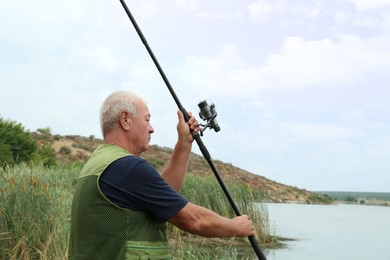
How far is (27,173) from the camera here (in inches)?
345

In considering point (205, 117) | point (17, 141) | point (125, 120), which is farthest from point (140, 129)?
point (17, 141)

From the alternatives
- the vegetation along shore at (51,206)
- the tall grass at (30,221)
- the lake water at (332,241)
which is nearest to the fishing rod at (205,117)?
the vegetation along shore at (51,206)

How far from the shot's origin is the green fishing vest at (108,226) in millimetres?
2664

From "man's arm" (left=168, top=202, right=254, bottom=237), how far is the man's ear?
0.48 metres

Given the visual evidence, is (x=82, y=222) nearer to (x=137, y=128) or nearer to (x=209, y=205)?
(x=137, y=128)

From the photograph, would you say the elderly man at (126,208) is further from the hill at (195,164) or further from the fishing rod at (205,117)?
the hill at (195,164)

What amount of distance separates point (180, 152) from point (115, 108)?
22.4 inches

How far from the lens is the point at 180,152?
3279mm

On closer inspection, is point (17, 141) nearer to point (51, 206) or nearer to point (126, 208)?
point (51, 206)

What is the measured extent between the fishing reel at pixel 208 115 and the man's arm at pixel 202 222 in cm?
72

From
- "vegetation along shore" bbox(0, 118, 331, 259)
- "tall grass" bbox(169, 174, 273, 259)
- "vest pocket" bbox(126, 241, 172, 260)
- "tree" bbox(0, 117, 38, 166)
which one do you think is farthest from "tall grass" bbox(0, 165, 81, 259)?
"tree" bbox(0, 117, 38, 166)

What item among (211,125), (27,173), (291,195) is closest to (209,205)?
(27,173)

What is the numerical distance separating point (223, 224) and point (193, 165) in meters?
44.0

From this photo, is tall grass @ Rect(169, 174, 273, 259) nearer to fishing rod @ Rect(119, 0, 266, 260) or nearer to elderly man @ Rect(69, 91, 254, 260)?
fishing rod @ Rect(119, 0, 266, 260)
